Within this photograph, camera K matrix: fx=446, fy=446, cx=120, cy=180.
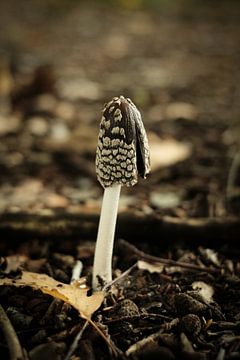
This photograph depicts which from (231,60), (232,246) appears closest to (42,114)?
(232,246)

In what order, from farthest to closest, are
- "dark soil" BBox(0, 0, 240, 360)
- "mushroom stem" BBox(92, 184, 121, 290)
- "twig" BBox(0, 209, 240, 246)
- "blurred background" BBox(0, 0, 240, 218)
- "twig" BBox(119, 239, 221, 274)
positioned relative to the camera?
"blurred background" BBox(0, 0, 240, 218) → "twig" BBox(0, 209, 240, 246) → "twig" BBox(119, 239, 221, 274) → "mushroom stem" BBox(92, 184, 121, 290) → "dark soil" BBox(0, 0, 240, 360)

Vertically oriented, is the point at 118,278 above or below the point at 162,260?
below

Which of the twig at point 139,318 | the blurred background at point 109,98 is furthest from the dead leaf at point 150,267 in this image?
the blurred background at point 109,98

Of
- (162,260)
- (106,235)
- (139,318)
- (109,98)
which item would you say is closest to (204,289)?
(162,260)

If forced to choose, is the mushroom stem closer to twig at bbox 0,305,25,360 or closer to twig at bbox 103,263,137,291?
twig at bbox 103,263,137,291

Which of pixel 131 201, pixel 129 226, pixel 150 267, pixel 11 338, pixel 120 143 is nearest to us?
pixel 11 338

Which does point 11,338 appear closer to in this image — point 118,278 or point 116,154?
point 118,278

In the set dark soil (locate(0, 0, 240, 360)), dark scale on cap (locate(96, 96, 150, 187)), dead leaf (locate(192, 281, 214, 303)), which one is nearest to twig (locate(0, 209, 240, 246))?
dark soil (locate(0, 0, 240, 360))
